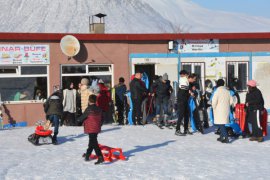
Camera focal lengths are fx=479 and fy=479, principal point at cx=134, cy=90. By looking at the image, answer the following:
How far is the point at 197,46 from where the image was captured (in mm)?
17734

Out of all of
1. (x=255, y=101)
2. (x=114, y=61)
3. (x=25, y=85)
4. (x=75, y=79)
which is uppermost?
(x=114, y=61)

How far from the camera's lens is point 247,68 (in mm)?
18250

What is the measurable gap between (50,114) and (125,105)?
14.9ft

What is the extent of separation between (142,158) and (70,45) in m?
7.25

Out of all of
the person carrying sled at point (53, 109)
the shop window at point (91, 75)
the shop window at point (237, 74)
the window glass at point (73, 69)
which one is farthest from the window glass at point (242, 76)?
the person carrying sled at point (53, 109)

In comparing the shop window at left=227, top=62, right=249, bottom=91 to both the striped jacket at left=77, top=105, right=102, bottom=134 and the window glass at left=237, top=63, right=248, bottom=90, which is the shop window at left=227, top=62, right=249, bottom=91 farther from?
the striped jacket at left=77, top=105, right=102, bottom=134

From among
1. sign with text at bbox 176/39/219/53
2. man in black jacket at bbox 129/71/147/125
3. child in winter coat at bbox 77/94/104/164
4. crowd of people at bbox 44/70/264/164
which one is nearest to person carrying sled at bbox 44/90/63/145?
crowd of people at bbox 44/70/264/164

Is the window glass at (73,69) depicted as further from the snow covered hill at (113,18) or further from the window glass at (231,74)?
the snow covered hill at (113,18)

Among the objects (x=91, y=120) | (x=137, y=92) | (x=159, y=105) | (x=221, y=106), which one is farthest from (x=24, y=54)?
(x=221, y=106)

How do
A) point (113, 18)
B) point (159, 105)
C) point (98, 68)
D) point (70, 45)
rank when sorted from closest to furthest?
point (159, 105) → point (70, 45) → point (98, 68) → point (113, 18)

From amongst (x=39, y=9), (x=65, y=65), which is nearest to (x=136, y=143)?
(x=65, y=65)

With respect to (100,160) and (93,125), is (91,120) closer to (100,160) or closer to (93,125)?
(93,125)

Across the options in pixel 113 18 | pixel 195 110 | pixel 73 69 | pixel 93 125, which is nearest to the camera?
pixel 93 125

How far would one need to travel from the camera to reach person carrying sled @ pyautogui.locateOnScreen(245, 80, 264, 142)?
12031 millimetres
